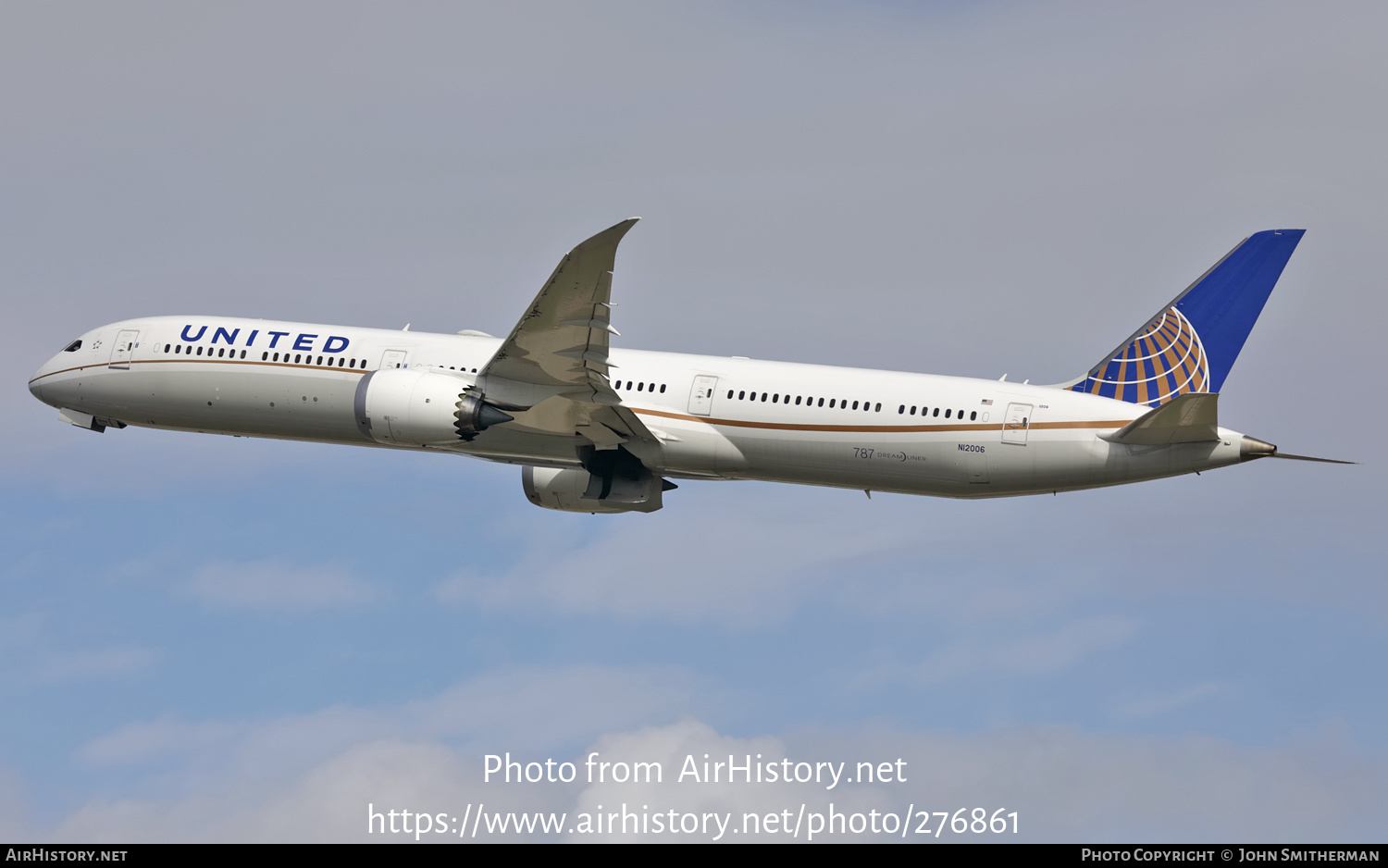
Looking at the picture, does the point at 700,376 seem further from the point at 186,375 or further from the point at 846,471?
the point at 186,375

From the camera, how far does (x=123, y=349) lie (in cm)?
4569

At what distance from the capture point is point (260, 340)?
145 ft

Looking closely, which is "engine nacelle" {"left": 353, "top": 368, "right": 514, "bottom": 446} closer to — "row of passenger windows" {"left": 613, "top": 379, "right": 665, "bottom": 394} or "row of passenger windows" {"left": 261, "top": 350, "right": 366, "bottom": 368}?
"row of passenger windows" {"left": 261, "top": 350, "right": 366, "bottom": 368}

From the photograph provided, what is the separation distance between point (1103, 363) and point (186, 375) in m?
26.2

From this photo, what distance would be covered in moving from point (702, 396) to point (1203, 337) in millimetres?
13458

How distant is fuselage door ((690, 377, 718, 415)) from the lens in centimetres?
4094

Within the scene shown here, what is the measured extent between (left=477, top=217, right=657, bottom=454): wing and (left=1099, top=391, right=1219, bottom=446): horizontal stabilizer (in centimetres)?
1267

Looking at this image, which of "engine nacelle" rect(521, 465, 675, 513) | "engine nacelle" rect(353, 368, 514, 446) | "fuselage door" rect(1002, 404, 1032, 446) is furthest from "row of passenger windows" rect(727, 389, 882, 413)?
"engine nacelle" rect(353, 368, 514, 446)

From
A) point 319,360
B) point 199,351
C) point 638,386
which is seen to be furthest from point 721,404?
point 199,351

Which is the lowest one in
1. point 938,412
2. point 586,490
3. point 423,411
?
point 586,490

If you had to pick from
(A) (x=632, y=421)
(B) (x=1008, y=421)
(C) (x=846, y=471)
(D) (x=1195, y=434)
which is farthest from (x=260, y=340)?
(D) (x=1195, y=434)

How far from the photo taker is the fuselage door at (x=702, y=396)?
4094 cm

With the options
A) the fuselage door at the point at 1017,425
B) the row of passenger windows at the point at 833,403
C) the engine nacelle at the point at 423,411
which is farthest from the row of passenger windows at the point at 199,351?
Answer: the fuselage door at the point at 1017,425

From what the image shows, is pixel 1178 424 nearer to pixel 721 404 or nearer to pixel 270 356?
pixel 721 404
